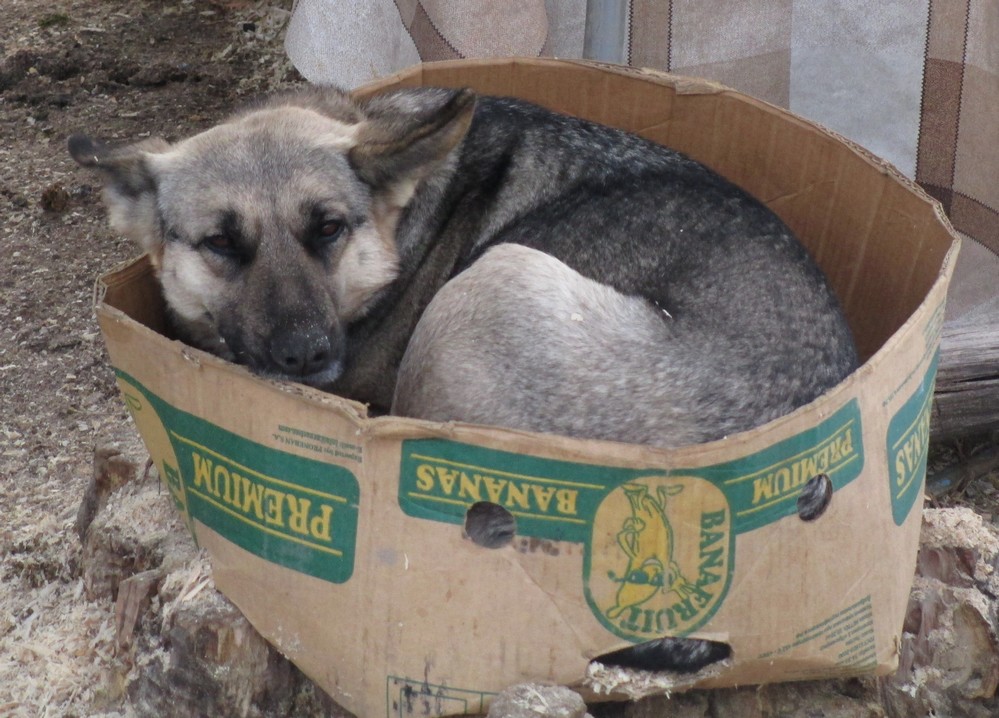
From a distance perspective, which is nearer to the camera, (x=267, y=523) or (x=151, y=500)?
(x=267, y=523)

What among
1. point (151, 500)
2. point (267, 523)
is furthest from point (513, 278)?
point (151, 500)

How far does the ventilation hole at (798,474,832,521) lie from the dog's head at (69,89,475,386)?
4.22 feet

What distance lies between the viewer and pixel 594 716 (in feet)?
8.96

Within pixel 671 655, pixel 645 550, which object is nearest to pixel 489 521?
pixel 645 550

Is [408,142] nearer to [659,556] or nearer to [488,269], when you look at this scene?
[488,269]

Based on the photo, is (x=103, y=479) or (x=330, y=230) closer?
(x=330, y=230)

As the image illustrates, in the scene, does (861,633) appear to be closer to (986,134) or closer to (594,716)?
(594,716)

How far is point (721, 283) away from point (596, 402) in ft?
1.73

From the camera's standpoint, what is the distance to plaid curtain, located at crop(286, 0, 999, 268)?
174 inches

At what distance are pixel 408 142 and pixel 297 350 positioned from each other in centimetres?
68

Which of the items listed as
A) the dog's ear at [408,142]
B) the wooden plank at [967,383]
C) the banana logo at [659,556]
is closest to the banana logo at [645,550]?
the banana logo at [659,556]

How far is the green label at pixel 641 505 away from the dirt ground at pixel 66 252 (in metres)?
1.43

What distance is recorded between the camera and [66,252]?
17.0 feet

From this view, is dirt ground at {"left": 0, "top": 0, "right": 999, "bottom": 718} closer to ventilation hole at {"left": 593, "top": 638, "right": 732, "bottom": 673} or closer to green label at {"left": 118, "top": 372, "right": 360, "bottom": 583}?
green label at {"left": 118, "top": 372, "right": 360, "bottom": 583}
